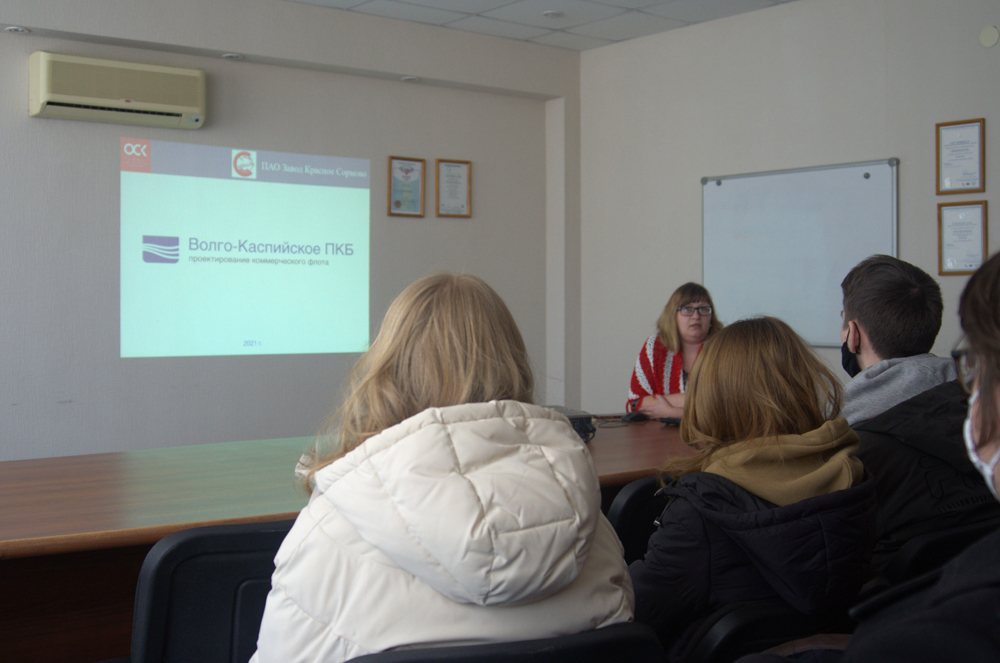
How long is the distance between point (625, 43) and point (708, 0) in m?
0.85

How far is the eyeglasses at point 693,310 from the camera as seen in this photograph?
11.9ft

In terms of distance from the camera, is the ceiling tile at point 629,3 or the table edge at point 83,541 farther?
the ceiling tile at point 629,3

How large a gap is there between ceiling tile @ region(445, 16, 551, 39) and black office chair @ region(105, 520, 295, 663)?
4.18m

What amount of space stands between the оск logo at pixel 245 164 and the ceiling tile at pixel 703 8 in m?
2.37

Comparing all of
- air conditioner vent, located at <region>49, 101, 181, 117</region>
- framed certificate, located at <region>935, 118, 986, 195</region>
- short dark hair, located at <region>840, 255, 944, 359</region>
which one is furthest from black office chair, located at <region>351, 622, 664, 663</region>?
air conditioner vent, located at <region>49, 101, 181, 117</region>

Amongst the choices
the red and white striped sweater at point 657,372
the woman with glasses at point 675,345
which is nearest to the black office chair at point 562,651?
the woman with glasses at point 675,345

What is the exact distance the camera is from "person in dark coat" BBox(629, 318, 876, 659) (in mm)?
1394

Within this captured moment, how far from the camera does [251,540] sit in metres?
1.26

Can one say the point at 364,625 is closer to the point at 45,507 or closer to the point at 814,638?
the point at 814,638

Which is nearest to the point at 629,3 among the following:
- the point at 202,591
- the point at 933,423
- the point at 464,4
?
the point at 464,4

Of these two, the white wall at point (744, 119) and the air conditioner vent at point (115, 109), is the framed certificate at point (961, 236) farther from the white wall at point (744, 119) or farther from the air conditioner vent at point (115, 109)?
the air conditioner vent at point (115, 109)

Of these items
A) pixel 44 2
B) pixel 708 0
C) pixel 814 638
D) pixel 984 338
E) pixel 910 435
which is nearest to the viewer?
pixel 984 338

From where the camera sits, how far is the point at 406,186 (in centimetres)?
514

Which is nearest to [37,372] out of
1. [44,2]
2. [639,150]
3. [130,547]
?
[44,2]
